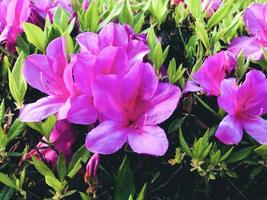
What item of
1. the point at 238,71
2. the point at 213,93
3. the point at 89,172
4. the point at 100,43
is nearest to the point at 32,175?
the point at 89,172

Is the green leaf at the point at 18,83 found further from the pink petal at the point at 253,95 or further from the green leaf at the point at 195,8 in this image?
the green leaf at the point at 195,8

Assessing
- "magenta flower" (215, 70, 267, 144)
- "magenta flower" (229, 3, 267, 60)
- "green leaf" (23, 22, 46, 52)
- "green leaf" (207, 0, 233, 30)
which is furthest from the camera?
"green leaf" (207, 0, 233, 30)

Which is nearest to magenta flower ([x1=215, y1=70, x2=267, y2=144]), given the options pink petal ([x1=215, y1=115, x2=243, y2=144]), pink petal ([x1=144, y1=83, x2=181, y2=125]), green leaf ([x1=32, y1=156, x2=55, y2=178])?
pink petal ([x1=215, y1=115, x2=243, y2=144])

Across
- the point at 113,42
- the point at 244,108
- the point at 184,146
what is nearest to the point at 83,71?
the point at 113,42

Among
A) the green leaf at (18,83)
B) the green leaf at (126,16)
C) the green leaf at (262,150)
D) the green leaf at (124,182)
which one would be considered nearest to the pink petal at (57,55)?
the green leaf at (18,83)

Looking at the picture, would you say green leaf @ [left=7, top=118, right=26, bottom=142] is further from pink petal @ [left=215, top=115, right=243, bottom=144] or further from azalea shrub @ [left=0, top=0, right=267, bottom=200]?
pink petal @ [left=215, top=115, right=243, bottom=144]

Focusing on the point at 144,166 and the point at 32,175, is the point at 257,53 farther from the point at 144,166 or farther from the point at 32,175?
the point at 32,175
